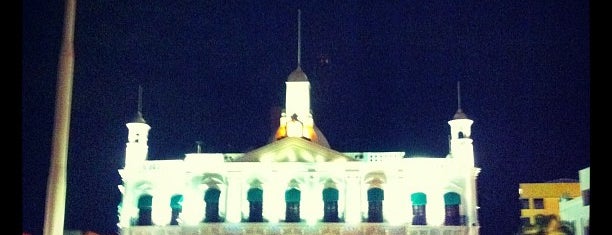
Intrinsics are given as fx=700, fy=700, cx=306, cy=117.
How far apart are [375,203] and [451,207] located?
371 centimetres

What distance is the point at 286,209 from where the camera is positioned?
1358 inches

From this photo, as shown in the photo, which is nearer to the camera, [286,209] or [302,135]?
[286,209]

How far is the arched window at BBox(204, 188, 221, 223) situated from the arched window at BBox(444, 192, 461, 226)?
1123 centimetres

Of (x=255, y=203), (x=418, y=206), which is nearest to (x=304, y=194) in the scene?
(x=255, y=203)

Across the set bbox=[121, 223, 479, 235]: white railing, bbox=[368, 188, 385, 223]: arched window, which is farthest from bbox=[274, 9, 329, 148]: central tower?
bbox=[121, 223, 479, 235]: white railing

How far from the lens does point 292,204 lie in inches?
1362

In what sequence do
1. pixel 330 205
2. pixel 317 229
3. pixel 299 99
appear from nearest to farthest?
1. pixel 317 229
2. pixel 330 205
3. pixel 299 99

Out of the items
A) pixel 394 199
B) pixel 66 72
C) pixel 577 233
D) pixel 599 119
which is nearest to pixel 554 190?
pixel 577 233

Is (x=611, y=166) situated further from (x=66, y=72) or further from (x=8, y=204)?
(x=66, y=72)

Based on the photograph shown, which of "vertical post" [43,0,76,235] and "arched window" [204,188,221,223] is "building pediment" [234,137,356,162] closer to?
"arched window" [204,188,221,223]

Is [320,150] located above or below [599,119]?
above

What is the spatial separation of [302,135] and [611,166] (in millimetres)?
34460

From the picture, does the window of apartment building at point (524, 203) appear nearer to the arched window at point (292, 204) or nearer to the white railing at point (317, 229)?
the white railing at point (317, 229)

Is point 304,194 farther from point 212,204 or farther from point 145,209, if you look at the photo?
point 145,209
